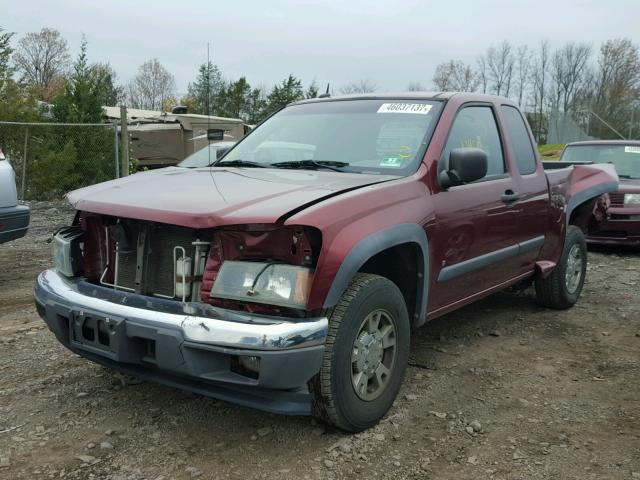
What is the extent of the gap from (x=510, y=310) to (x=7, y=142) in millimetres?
10744

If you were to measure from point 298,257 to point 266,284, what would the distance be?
7.6 inches

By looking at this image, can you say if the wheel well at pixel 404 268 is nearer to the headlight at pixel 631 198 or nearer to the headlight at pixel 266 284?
the headlight at pixel 266 284

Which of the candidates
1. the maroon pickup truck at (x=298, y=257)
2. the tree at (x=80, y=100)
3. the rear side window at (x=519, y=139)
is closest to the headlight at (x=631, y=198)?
the rear side window at (x=519, y=139)

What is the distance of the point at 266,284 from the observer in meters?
2.76

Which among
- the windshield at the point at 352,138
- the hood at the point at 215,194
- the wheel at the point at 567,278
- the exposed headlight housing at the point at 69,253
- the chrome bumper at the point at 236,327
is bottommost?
the wheel at the point at 567,278

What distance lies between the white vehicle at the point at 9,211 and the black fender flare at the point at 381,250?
391 cm

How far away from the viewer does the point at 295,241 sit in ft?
9.26

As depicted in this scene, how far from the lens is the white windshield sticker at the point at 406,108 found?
4039 millimetres

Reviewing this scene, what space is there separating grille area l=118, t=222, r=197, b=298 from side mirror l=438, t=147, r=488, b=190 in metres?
1.58

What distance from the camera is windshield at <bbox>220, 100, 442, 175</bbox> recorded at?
3812 mm

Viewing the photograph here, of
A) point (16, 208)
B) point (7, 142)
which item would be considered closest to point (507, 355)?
point (16, 208)

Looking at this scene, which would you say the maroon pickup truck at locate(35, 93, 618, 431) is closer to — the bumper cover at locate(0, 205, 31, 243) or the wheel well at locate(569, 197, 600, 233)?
the wheel well at locate(569, 197, 600, 233)

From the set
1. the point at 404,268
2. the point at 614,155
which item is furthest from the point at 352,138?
the point at 614,155

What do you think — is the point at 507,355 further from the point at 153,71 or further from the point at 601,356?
the point at 153,71
